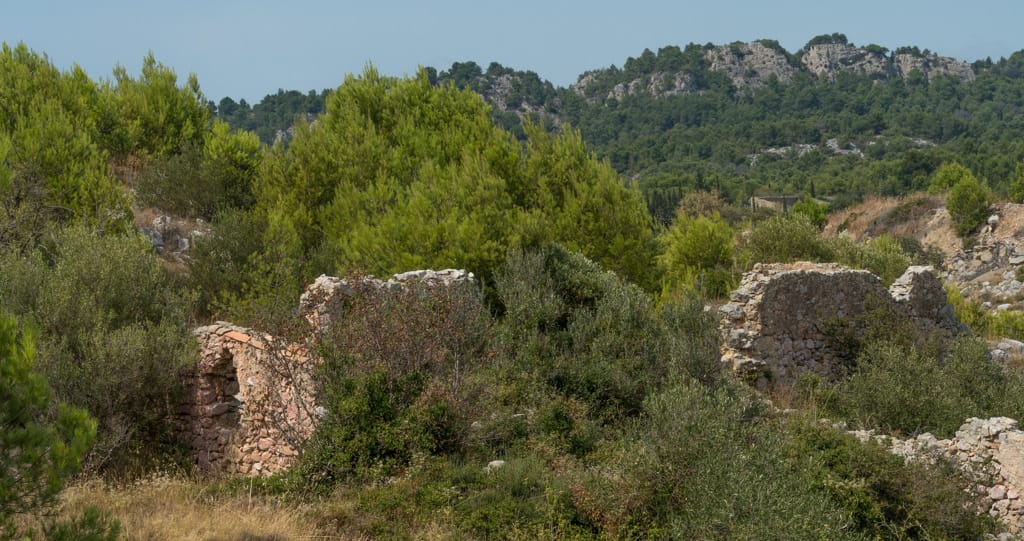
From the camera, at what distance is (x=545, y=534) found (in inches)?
314

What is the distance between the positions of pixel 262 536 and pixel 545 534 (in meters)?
2.48

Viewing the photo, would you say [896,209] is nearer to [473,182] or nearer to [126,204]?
[473,182]

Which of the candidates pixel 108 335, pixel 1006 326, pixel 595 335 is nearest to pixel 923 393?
pixel 595 335

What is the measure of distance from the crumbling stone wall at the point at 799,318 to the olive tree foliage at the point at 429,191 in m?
3.85

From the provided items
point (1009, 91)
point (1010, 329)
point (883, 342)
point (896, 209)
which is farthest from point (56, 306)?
point (1009, 91)

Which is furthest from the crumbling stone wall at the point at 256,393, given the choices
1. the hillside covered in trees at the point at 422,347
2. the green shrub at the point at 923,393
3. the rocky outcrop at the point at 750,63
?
the rocky outcrop at the point at 750,63

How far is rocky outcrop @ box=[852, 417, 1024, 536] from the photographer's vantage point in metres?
10.3

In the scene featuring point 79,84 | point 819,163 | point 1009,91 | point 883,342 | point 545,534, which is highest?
point 1009,91

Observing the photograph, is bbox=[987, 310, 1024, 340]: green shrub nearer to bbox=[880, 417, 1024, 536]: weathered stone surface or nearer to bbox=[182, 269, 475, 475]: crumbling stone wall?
bbox=[880, 417, 1024, 536]: weathered stone surface

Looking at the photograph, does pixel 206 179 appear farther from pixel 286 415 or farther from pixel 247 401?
pixel 286 415

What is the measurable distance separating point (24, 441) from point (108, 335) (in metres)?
5.99

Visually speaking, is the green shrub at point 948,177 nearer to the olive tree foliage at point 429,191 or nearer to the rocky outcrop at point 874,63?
the olive tree foliage at point 429,191

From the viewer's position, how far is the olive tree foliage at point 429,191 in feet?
53.4

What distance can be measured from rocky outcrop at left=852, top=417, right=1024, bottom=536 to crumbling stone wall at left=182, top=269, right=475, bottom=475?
6.57m
